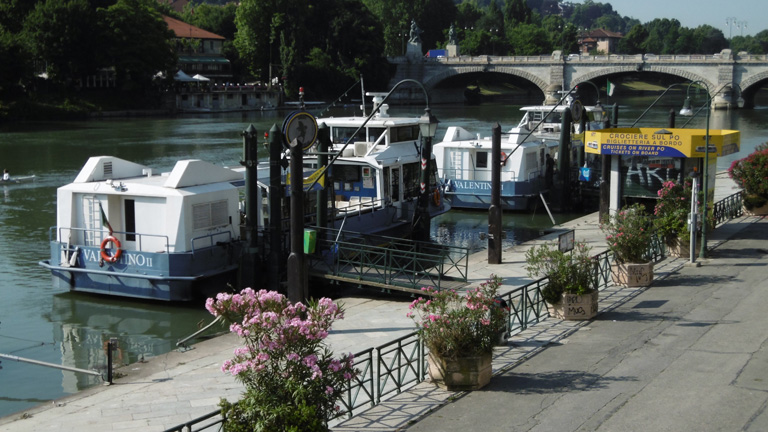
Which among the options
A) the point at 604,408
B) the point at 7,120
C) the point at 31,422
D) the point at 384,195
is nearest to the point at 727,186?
the point at 384,195

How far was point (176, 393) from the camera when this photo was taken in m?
14.2

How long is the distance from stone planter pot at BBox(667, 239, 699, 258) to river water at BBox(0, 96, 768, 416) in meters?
10.1

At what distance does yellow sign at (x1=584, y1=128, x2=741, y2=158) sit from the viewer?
2584cm

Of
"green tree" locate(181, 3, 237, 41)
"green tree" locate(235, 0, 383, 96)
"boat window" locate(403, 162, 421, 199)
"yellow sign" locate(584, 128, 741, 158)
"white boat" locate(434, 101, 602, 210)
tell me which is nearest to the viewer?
"yellow sign" locate(584, 128, 741, 158)

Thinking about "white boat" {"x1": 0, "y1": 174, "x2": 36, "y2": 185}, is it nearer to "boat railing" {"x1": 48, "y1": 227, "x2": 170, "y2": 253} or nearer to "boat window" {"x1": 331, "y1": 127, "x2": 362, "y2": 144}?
"boat window" {"x1": 331, "y1": 127, "x2": 362, "y2": 144}

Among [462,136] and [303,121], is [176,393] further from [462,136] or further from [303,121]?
[462,136]

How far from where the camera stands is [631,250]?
19141mm

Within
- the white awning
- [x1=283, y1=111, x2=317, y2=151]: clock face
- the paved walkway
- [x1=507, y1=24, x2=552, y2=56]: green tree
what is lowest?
the paved walkway

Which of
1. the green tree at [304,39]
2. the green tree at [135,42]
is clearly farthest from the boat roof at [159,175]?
the green tree at [304,39]

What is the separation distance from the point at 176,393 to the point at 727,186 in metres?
30.3

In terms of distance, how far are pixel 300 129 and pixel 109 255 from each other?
263 inches

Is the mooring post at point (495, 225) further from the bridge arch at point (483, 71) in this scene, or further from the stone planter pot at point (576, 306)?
the bridge arch at point (483, 71)

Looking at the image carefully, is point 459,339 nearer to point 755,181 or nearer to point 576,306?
point 576,306

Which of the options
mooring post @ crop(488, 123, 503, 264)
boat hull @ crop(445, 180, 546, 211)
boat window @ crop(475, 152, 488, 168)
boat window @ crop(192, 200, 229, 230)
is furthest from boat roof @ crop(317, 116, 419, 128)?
boat hull @ crop(445, 180, 546, 211)
